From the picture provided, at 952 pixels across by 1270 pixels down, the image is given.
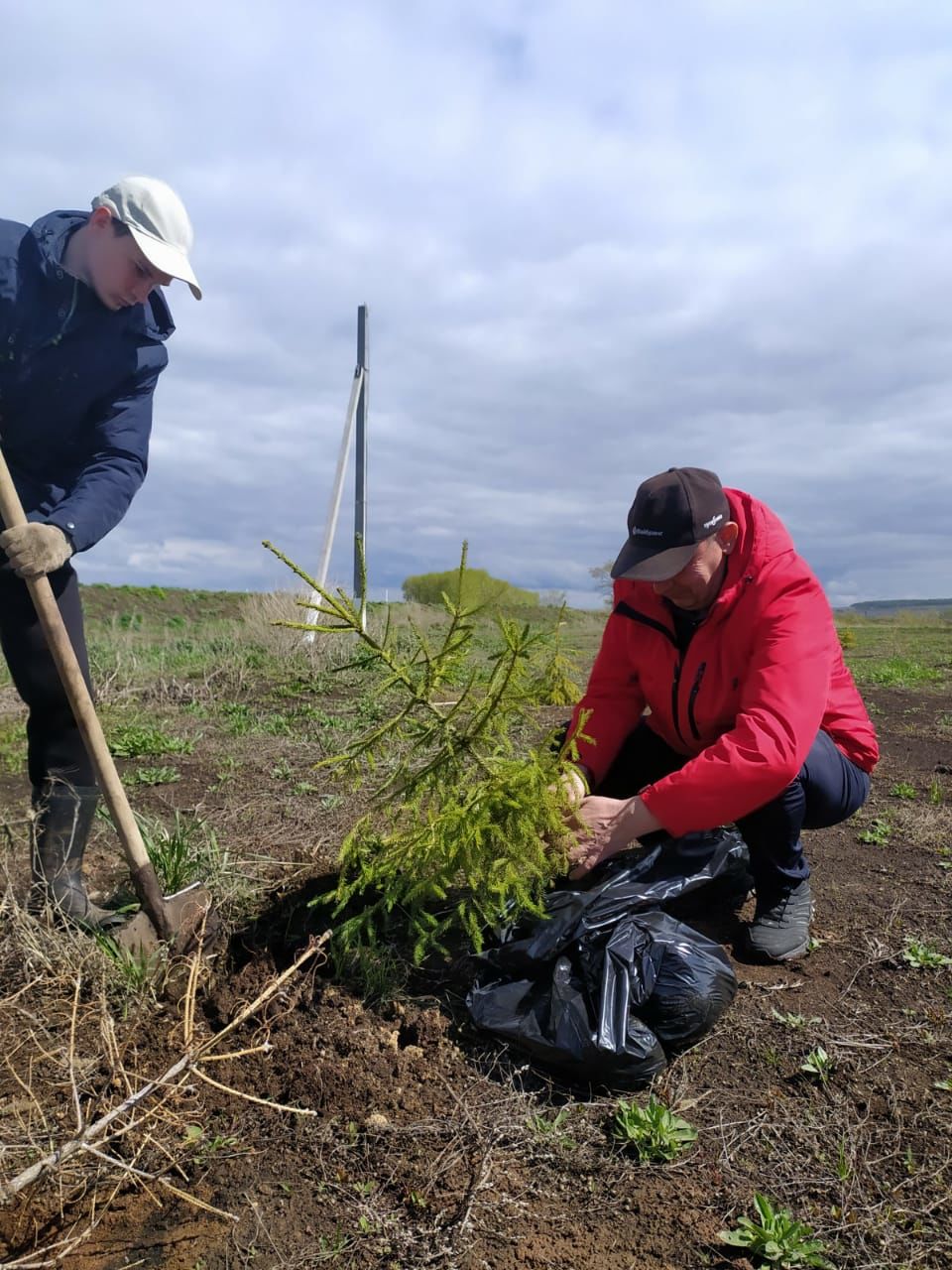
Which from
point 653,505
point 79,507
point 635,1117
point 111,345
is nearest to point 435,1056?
point 635,1117

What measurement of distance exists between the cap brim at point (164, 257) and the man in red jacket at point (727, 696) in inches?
61.0

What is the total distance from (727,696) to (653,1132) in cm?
130

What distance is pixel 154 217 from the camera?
8.51 ft

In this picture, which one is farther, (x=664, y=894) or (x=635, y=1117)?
(x=664, y=894)

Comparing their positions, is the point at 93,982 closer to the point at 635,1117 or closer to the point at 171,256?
the point at 635,1117

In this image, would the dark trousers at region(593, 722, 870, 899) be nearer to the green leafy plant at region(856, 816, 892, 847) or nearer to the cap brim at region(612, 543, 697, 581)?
the cap brim at region(612, 543, 697, 581)

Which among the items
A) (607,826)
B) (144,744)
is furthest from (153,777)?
(607,826)

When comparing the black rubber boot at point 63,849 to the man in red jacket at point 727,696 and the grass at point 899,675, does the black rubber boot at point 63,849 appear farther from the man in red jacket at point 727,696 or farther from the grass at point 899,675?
the grass at point 899,675

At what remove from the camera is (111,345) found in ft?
9.32

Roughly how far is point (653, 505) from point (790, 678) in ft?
2.14

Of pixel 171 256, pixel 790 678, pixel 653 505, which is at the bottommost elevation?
pixel 790 678

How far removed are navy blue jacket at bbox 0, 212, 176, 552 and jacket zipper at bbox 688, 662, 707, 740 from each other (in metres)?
1.97

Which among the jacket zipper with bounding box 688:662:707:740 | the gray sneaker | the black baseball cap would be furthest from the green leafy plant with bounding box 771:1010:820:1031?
the black baseball cap

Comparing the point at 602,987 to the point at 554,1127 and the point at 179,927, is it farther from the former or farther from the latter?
the point at 179,927
